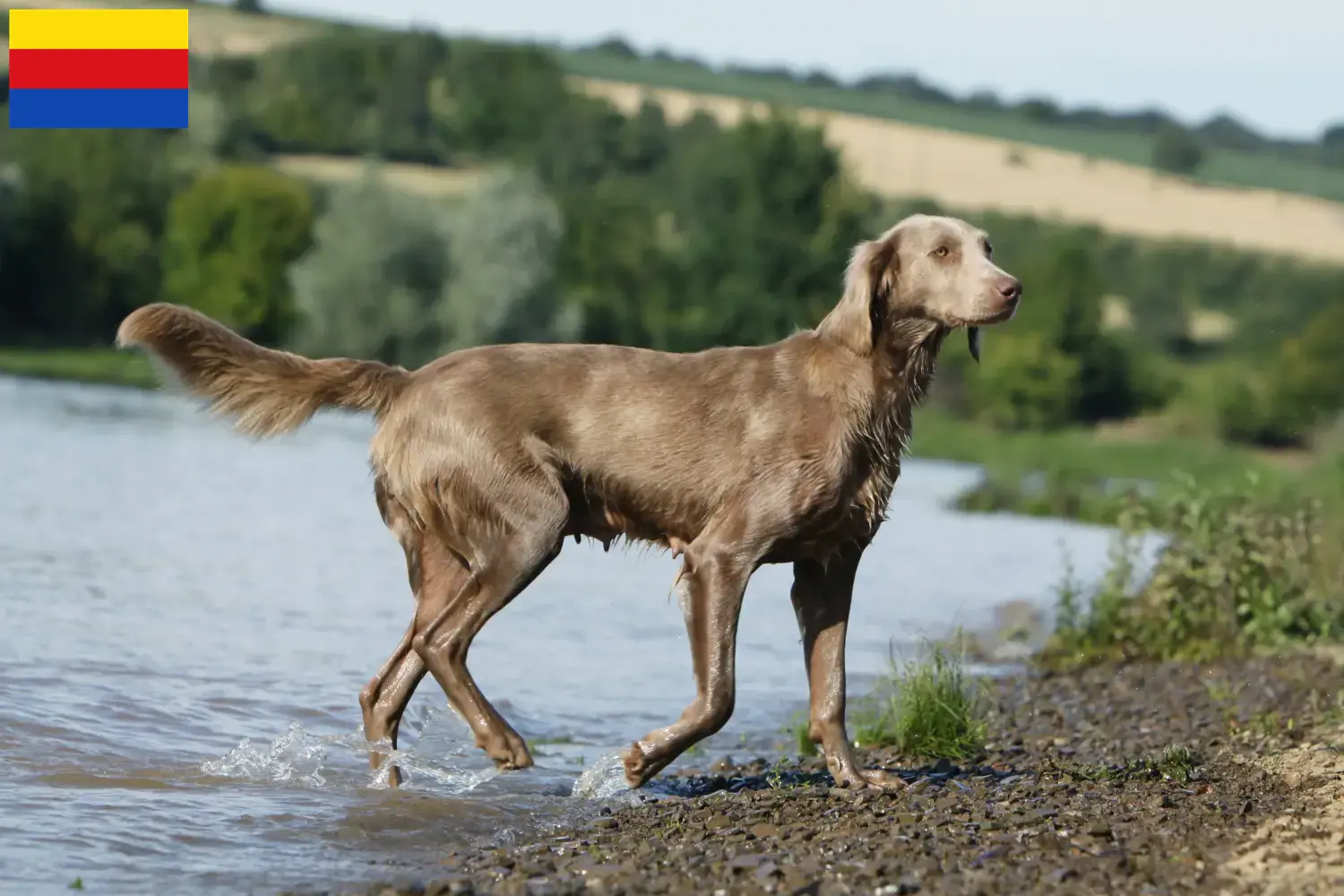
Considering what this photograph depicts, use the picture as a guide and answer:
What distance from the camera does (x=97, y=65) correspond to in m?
32.5

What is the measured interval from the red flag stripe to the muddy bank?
25.9m

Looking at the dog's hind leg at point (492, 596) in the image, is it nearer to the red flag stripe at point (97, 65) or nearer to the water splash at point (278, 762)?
the water splash at point (278, 762)

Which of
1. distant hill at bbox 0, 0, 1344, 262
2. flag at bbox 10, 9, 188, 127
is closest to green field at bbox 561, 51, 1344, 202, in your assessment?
distant hill at bbox 0, 0, 1344, 262

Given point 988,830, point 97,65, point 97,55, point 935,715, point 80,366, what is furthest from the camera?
point 80,366

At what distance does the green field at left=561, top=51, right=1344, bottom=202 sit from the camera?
81312 millimetres

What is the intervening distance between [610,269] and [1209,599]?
197ft

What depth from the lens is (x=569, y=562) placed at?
21.0 m

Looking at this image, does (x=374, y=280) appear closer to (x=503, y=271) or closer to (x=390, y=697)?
(x=503, y=271)

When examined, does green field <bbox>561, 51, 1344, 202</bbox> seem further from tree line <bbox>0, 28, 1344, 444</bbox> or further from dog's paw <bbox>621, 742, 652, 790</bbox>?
dog's paw <bbox>621, 742, 652, 790</bbox>

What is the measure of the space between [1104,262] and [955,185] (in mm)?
9107

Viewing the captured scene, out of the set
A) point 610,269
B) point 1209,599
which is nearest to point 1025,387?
point 610,269

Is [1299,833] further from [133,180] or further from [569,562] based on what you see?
[133,180]

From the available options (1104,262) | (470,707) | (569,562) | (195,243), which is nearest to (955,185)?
(1104,262)

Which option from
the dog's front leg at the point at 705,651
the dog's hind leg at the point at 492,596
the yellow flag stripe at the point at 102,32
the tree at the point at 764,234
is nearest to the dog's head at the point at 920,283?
the dog's front leg at the point at 705,651
